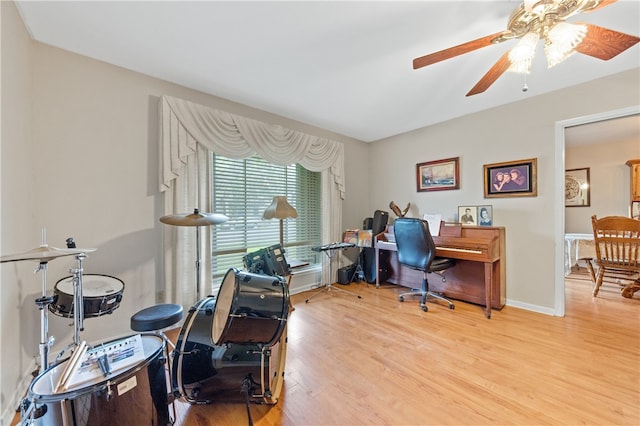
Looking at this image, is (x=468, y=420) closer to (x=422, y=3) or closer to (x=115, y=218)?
(x=422, y=3)

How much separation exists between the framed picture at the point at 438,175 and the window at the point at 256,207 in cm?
159

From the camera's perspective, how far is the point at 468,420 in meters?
1.36

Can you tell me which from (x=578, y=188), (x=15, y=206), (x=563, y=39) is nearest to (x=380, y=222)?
(x=563, y=39)

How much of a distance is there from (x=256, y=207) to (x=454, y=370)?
257 centimetres

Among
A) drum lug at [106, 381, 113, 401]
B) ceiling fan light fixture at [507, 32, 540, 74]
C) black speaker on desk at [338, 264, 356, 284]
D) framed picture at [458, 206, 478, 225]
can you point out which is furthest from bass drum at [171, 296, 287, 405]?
framed picture at [458, 206, 478, 225]

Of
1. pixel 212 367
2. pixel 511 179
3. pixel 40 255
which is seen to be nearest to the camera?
pixel 40 255

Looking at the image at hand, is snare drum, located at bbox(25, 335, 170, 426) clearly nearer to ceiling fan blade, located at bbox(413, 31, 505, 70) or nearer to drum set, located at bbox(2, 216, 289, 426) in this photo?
drum set, located at bbox(2, 216, 289, 426)

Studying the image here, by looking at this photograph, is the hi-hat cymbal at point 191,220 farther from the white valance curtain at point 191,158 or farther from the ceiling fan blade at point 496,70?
the ceiling fan blade at point 496,70

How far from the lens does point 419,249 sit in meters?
2.86

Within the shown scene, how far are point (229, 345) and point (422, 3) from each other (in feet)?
7.58

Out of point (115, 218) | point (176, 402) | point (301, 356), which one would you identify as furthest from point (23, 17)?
point (301, 356)

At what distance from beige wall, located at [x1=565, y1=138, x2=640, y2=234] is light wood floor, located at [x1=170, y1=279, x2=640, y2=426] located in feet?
7.75

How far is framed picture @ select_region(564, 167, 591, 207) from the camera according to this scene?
4598 mm

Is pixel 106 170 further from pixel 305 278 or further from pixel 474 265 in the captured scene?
pixel 474 265
